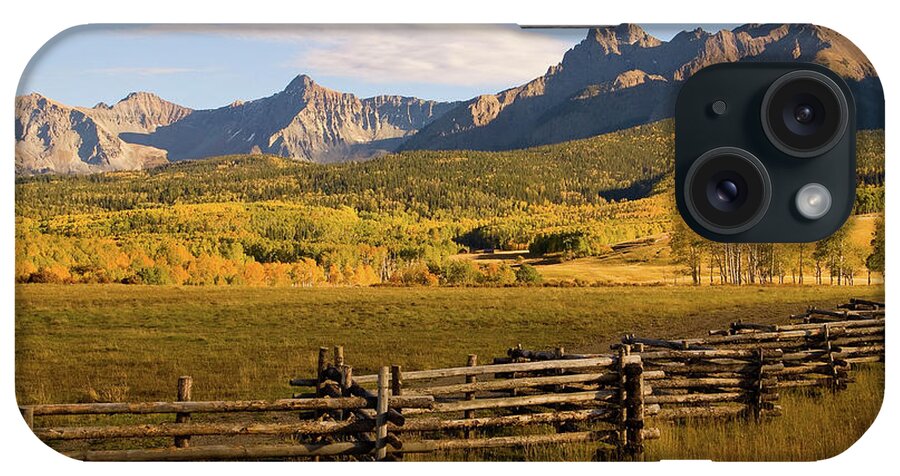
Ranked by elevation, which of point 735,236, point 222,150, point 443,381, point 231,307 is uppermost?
point 222,150

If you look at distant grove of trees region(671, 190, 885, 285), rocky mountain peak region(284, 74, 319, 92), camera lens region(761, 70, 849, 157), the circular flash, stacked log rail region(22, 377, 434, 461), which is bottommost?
stacked log rail region(22, 377, 434, 461)

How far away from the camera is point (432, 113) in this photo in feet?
36.7

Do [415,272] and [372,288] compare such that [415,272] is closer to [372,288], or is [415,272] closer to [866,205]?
[372,288]

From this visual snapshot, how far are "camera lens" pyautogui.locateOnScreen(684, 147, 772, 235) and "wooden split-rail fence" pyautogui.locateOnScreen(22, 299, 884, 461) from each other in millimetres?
1655

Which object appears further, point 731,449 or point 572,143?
point 572,143

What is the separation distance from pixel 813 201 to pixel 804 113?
810 mm

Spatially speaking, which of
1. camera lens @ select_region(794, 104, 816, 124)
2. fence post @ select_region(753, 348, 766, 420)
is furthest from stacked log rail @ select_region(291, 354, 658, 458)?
camera lens @ select_region(794, 104, 816, 124)

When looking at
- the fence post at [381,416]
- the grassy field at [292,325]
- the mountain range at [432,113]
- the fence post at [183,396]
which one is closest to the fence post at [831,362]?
the grassy field at [292,325]

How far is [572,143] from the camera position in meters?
11.9

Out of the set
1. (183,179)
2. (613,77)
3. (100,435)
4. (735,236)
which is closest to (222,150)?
(183,179)

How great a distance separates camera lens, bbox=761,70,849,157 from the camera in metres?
9.66

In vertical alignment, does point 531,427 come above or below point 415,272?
below

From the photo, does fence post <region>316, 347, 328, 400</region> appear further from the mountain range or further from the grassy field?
the mountain range

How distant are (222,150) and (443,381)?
241 inches
